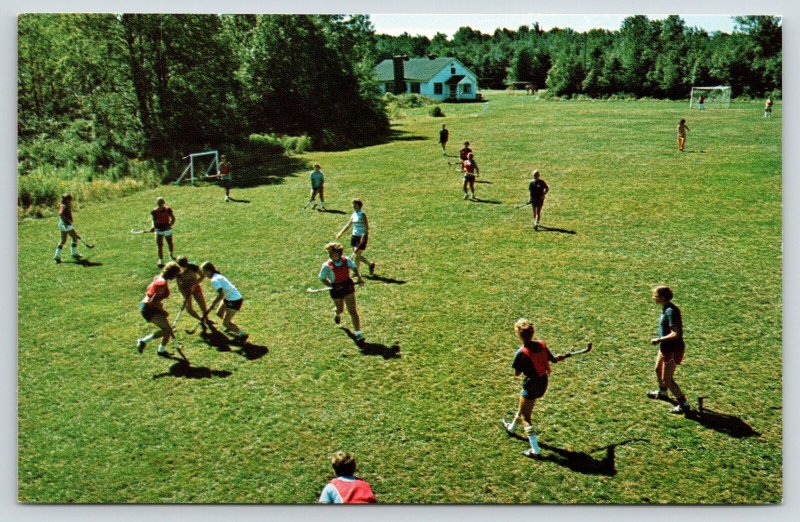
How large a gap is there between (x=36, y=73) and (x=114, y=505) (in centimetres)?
514

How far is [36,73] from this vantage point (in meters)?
7.50

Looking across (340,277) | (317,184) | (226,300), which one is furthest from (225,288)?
(317,184)

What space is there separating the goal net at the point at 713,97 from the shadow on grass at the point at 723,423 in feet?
14.0

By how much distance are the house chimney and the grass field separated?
0.64 m

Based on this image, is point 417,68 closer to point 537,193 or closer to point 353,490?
point 537,193

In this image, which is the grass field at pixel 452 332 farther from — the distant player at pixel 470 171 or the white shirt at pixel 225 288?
the white shirt at pixel 225 288

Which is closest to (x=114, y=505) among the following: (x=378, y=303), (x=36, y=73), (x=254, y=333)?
(x=254, y=333)

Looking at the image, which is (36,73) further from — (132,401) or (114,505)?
(114,505)

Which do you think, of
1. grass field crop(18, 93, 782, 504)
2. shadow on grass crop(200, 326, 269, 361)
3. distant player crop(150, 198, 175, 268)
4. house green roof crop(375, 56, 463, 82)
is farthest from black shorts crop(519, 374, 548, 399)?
distant player crop(150, 198, 175, 268)

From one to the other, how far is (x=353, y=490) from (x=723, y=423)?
3737mm

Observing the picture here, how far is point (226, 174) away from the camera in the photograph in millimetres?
9516

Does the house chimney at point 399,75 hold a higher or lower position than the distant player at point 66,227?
higher

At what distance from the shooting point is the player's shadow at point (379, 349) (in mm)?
7312

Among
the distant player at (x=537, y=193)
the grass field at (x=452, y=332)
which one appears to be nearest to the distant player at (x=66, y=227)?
the grass field at (x=452, y=332)
